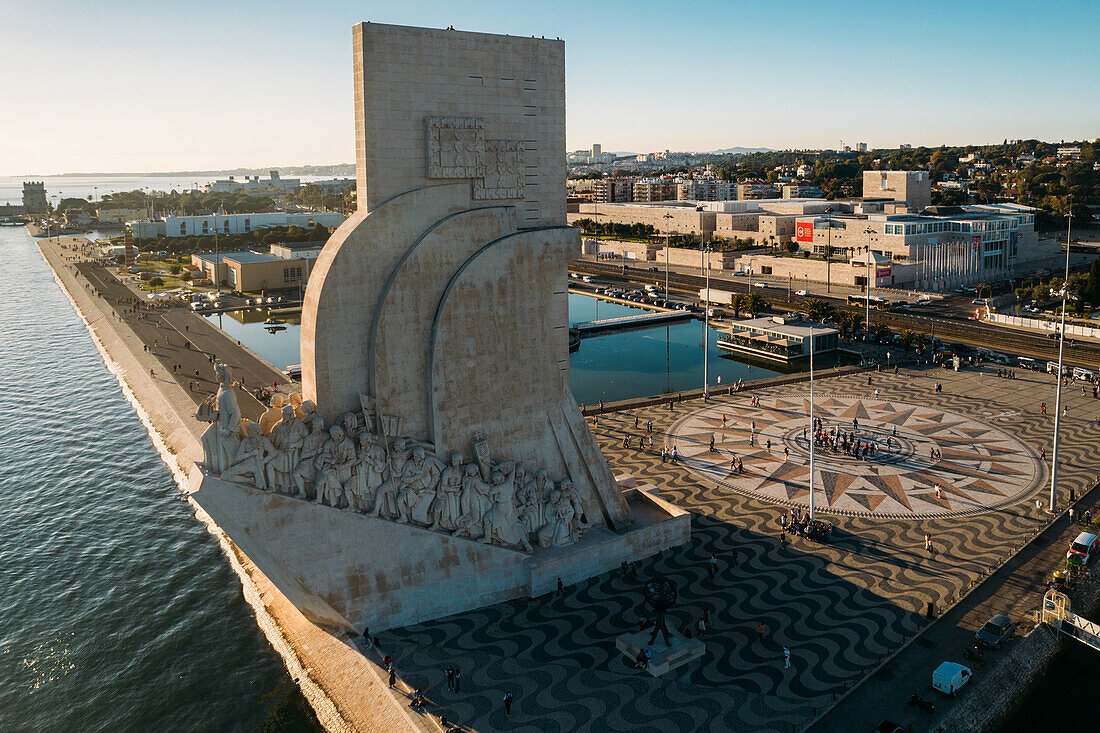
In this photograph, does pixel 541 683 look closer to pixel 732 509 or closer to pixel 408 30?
pixel 732 509

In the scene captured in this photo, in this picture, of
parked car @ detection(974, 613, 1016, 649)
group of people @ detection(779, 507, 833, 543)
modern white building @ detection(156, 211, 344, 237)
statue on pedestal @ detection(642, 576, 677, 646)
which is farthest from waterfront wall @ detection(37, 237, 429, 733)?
modern white building @ detection(156, 211, 344, 237)

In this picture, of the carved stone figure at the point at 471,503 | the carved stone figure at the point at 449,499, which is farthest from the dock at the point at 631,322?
the carved stone figure at the point at 449,499

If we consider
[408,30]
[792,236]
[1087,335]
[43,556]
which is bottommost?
[43,556]

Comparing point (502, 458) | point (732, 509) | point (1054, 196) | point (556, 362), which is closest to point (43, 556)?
point (502, 458)

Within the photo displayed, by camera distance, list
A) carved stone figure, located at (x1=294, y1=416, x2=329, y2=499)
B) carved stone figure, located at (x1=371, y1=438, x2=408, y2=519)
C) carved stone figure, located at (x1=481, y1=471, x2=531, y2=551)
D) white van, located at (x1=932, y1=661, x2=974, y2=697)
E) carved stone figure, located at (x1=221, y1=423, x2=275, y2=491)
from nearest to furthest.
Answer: white van, located at (x1=932, y1=661, x2=974, y2=697), carved stone figure, located at (x1=221, y1=423, x2=275, y2=491), carved stone figure, located at (x1=294, y1=416, x2=329, y2=499), carved stone figure, located at (x1=371, y1=438, x2=408, y2=519), carved stone figure, located at (x1=481, y1=471, x2=531, y2=551)

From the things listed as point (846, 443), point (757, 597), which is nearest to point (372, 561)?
point (757, 597)

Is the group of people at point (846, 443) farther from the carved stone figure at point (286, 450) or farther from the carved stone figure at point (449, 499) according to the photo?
the carved stone figure at point (286, 450)

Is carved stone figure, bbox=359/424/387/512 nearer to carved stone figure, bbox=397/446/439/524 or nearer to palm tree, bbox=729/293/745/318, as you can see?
carved stone figure, bbox=397/446/439/524
